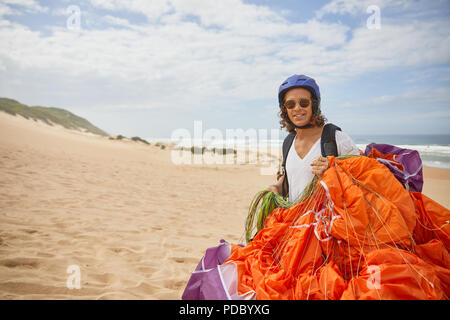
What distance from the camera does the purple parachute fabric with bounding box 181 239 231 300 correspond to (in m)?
1.91

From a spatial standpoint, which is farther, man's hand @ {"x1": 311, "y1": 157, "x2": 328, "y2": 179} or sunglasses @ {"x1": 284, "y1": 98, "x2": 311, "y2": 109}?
sunglasses @ {"x1": 284, "y1": 98, "x2": 311, "y2": 109}

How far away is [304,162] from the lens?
238 cm

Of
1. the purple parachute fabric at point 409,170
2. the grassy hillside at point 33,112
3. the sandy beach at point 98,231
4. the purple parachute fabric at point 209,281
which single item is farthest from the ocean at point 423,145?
the grassy hillside at point 33,112

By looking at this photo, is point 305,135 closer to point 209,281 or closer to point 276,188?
point 276,188

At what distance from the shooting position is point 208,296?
6.30 feet

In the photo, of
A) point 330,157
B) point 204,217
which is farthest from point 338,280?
point 204,217

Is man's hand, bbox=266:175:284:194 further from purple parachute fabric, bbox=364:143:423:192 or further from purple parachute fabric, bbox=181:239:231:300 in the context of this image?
purple parachute fabric, bbox=364:143:423:192

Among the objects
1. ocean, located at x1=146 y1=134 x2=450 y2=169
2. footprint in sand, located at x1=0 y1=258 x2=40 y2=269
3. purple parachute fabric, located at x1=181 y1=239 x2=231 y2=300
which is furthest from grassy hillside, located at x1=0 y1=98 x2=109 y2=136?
purple parachute fabric, located at x1=181 y1=239 x2=231 y2=300

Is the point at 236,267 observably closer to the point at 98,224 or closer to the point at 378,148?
the point at 378,148

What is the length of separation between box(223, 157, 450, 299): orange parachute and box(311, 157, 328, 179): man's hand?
0.04 metres

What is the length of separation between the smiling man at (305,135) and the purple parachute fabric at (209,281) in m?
0.85

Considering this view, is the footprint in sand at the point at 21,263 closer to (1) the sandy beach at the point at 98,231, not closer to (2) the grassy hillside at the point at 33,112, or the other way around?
(1) the sandy beach at the point at 98,231

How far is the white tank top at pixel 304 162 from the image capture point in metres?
2.26

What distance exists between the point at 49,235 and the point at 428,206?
14.3 feet
